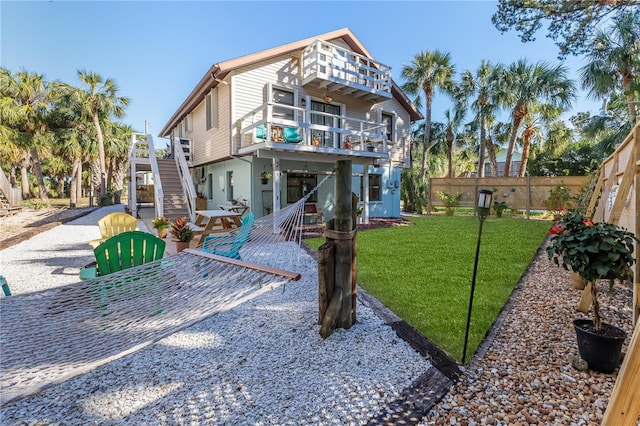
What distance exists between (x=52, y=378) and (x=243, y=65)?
935cm

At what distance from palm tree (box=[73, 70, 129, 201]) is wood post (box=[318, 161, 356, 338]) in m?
19.5

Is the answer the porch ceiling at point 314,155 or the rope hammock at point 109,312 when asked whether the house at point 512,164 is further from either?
the rope hammock at point 109,312

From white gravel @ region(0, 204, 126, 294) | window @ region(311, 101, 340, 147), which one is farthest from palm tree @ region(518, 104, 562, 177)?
white gravel @ region(0, 204, 126, 294)

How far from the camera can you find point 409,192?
1617 centimetres

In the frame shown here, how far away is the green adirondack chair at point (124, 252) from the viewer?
3.25 m

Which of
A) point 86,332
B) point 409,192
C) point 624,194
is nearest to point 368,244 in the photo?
point 624,194

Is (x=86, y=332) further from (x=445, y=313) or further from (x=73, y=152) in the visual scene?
(x=73, y=152)

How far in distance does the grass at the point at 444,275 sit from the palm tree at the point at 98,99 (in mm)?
16840

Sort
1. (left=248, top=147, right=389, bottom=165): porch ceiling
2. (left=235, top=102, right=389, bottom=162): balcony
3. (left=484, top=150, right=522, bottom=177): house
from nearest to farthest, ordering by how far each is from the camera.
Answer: (left=235, top=102, right=389, bottom=162): balcony
(left=248, top=147, right=389, bottom=165): porch ceiling
(left=484, top=150, right=522, bottom=177): house

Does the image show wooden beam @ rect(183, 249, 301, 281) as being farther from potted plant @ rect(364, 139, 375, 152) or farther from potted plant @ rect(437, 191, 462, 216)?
potted plant @ rect(437, 191, 462, 216)

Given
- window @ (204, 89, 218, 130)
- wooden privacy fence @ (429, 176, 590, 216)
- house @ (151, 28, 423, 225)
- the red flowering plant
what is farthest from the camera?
wooden privacy fence @ (429, 176, 590, 216)

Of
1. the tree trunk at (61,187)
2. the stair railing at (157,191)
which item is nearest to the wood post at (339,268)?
the stair railing at (157,191)

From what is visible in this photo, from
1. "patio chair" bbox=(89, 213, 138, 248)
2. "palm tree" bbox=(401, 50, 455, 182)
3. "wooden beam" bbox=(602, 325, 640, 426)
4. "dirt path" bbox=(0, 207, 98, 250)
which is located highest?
"palm tree" bbox=(401, 50, 455, 182)

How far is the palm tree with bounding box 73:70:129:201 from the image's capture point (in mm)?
17656
